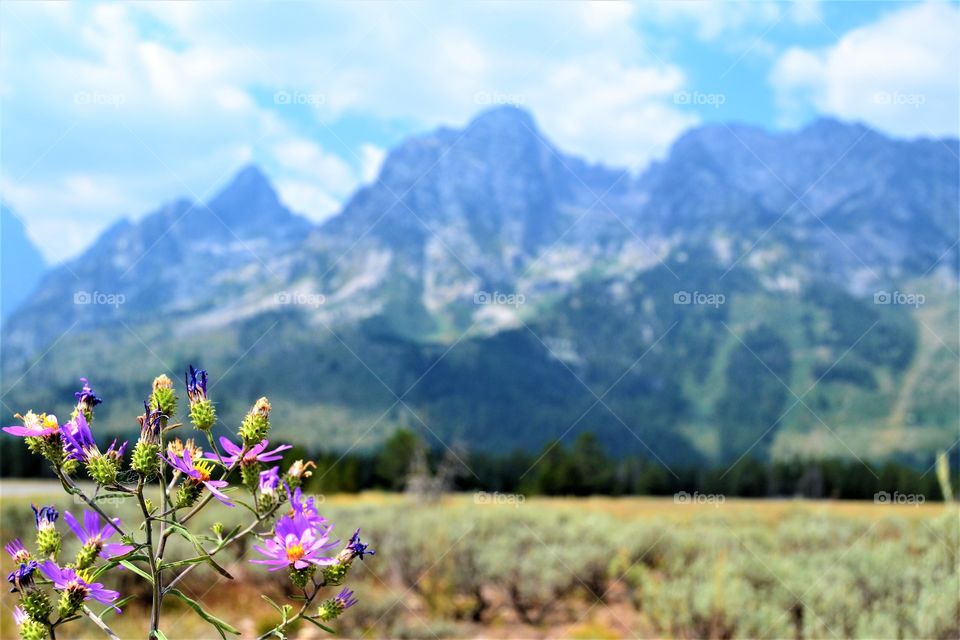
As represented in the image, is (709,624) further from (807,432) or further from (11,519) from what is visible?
(807,432)

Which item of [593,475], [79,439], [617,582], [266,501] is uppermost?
[79,439]

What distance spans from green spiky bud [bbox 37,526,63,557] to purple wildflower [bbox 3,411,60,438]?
218mm

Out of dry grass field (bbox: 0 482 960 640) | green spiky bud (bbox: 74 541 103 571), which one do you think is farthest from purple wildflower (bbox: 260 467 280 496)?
dry grass field (bbox: 0 482 960 640)

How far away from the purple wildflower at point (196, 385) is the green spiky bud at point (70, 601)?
392 mm

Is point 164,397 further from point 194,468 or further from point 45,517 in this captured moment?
point 45,517

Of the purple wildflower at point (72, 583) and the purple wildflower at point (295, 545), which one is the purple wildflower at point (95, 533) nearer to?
the purple wildflower at point (72, 583)

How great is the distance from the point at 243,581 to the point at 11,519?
4.21 m

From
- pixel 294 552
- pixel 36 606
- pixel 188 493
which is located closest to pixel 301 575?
pixel 294 552

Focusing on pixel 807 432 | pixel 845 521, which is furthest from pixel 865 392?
pixel 845 521

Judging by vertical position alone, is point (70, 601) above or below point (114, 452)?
below

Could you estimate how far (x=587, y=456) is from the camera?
173 ft

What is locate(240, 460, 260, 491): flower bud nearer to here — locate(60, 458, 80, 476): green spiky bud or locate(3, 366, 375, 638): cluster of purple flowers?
Result: locate(3, 366, 375, 638): cluster of purple flowers

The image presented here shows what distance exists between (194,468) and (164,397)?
0.48 feet

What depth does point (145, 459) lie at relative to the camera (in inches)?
53.4
